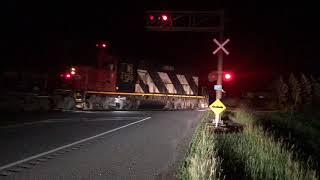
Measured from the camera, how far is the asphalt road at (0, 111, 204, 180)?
809 centimetres

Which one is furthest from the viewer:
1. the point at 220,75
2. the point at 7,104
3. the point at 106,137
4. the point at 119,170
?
the point at 7,104

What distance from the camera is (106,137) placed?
14.0 metres

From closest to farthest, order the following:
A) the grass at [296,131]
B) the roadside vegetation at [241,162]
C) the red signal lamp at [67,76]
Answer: the roadside vegetation at [241,162] < the grass at [296,131] < the red signal lamp at [67,76]

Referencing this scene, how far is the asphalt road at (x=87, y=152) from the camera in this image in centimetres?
809

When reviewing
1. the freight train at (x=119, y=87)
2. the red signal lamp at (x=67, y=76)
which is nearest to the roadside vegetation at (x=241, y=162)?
the freight train at (x=119, y=87)

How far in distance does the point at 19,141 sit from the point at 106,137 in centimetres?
306

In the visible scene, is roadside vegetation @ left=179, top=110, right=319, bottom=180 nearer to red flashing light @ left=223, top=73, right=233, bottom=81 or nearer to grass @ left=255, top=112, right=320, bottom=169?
red flashing light @ left=223, top=73, right=233, bottom=81

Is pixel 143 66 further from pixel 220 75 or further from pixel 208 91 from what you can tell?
pixel 220 75

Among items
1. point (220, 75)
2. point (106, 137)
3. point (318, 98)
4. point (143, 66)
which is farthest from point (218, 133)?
point (318, 98)

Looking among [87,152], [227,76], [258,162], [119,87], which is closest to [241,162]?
[258,162]

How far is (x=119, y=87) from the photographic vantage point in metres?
32.8

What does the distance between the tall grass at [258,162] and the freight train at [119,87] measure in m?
16.4

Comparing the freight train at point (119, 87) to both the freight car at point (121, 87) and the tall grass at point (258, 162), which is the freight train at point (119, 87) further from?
the tall grass at point (258, 162)

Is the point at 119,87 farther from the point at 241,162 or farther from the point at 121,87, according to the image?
the point at 241,162
